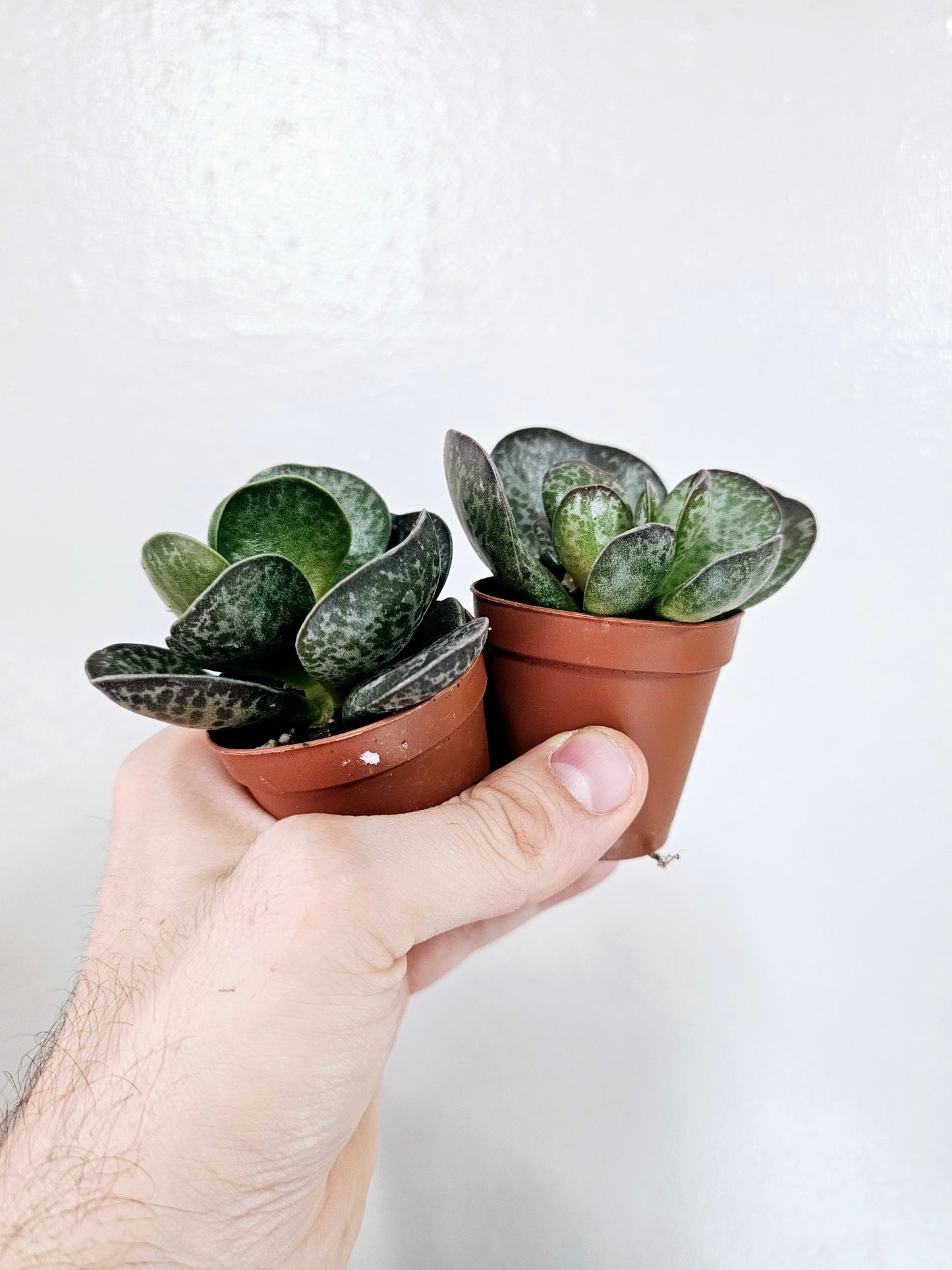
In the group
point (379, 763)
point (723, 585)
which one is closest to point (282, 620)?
point (379, 763)

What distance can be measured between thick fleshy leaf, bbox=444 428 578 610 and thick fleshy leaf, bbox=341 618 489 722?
0.38 ft

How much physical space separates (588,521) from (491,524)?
0.10 m

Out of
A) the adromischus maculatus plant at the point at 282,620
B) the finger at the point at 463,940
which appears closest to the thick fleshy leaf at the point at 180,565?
the adromischus maculatus plant at the point at 282,620

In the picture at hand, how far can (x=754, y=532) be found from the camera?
2.69ft

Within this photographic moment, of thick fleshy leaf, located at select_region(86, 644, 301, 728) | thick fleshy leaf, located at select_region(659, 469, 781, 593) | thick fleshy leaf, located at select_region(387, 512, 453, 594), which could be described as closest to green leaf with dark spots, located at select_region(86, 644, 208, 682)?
thick fleshy leaf, located at select_region(86, 644, 301, 728)

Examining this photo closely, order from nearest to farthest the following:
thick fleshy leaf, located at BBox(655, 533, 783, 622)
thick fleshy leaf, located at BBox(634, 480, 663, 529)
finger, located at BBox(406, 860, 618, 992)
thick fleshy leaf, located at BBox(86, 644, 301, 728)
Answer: thick fleshy leaf, located at BBox(86, 644, 301, 728)
thick fleshy leaf, located at BBox(655, 533, 783, 622)
thick fleshy leaf, located at BBox(634, 480, 663, 529)
finger, located at BBox(406, 860, 618, 992)

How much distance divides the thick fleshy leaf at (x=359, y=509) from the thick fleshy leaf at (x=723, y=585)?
0.28m

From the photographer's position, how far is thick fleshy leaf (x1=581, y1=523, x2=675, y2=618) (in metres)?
0.74

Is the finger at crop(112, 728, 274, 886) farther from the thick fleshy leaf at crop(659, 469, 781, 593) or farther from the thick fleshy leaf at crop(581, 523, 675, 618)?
the thick fleshy leaf at crop(659, 469, 781, 593)

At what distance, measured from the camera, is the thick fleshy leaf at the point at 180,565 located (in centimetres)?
65

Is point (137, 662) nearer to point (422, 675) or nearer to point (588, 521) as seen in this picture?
point (422, 675)

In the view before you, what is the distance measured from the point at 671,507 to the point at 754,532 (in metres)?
0.09

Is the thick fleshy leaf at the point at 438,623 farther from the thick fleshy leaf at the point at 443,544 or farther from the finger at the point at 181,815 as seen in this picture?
the finger at the point at 181,815

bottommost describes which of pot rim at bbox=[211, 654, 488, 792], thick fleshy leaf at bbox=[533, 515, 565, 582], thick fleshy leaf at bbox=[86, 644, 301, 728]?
pot rim at bbox=[211, 654, 488, 792]
